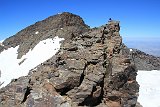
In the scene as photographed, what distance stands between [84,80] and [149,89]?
14643 millimetres

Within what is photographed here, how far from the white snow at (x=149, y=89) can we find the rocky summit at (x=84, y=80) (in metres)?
6.10

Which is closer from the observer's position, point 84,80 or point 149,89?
point 84,80

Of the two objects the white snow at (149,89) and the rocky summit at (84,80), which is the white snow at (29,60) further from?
the rocky summit at (84,80)

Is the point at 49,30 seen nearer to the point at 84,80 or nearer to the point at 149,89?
the point at 149,89

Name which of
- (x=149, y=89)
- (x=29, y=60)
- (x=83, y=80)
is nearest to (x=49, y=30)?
(x=29, y=60)

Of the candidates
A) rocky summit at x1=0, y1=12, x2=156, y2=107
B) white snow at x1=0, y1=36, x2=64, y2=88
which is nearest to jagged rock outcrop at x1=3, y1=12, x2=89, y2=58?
white snow at x1=0, y1=36, x2=64, y2=88

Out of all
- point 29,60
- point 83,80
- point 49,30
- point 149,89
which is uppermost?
point 49,30

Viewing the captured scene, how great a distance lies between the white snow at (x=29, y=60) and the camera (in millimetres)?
53094

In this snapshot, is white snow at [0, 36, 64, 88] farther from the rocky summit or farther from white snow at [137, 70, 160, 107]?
the rocky summit

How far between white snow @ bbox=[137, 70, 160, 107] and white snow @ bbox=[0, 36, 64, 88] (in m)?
18.7

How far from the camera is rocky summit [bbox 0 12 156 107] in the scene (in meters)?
24.8

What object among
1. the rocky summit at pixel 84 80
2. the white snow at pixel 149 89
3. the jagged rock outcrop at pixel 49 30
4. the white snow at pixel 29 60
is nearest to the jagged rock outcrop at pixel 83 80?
the rocky summit at pixel 84 80

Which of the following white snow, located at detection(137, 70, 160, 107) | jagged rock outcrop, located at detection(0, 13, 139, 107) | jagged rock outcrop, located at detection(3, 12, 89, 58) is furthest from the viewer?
jagged rock outcrop, located at detection(3, 12, 89, 58)

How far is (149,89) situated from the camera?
1478 inches
